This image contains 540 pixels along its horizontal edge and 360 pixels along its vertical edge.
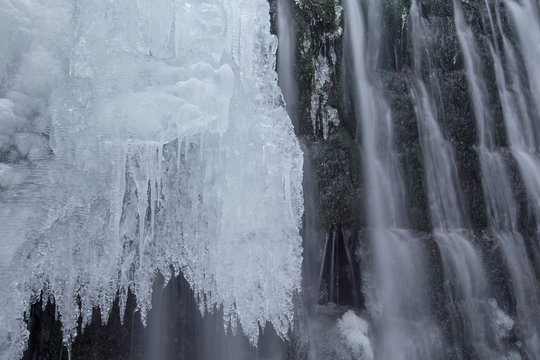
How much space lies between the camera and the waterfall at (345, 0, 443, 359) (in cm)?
491

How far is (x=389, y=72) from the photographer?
5.75 metres

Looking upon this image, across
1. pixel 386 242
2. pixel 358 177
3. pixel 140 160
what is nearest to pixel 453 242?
pixel 386 242

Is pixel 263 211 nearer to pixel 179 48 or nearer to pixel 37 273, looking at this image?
pixel 179 48

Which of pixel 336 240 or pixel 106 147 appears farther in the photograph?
pixel 336 240

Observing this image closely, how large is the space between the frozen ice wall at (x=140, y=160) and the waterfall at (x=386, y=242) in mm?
1412

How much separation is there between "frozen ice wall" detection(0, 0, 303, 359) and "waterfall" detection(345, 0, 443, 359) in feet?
4.63

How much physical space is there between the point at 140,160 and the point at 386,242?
288 centimetres

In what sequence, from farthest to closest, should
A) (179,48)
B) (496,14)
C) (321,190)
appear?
1. (496,14)
2. (321,190)
3. (179,48)

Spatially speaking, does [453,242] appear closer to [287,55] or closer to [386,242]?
[386,242]

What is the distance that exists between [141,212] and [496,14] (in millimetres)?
5827

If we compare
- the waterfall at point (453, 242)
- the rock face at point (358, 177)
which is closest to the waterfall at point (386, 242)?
the rock face at point (358, 177)

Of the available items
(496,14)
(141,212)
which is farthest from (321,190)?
(496,14)

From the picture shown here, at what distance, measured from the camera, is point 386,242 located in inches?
200

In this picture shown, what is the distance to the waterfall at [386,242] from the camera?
491cm
